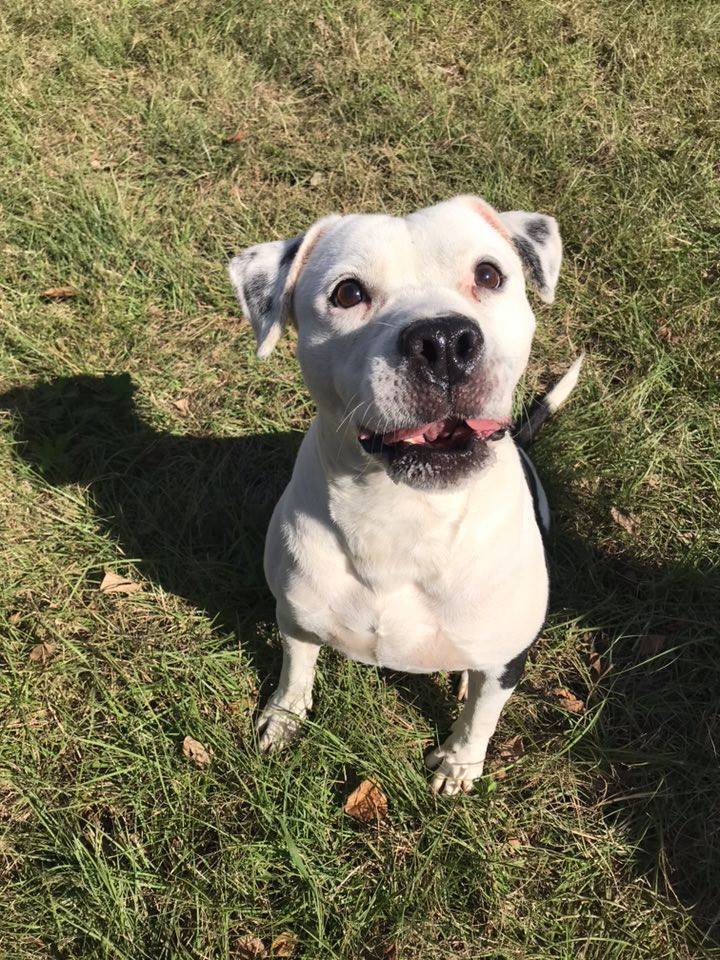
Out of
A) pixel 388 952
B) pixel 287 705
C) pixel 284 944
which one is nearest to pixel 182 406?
pixel 287 705

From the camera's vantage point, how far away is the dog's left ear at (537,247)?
267cm

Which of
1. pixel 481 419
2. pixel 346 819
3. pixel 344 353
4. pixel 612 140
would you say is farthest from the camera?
pixel 612 140

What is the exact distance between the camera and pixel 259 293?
8.61 ft

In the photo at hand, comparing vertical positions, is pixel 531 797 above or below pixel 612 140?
below

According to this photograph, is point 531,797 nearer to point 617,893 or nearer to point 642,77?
point 617,893

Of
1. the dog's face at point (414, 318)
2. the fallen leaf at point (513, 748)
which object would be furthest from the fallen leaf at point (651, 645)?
the dog's face at point (414, 318)

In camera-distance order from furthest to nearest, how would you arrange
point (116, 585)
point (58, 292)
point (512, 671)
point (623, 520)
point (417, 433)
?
point (58, 292) < point (623, 520) < point (116, 585) < point (512, 671) < point (417, 433)

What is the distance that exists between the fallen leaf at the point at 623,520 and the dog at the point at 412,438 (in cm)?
128

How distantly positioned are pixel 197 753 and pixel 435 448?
70.0 inches

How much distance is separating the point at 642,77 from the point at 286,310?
13.6 ft

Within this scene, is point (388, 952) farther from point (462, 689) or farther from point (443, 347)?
point (443, 347)

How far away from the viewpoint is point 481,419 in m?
2.14

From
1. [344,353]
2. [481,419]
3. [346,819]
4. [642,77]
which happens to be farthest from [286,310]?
[642,77]

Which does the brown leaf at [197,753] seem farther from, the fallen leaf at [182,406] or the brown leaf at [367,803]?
the fallen leaf at [182,406]
